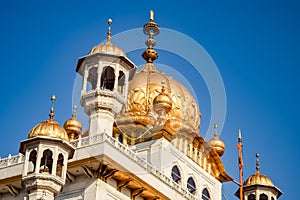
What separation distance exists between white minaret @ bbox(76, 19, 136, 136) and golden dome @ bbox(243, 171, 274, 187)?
6573 millimetres

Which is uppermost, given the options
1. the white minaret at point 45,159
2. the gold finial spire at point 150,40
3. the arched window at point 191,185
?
the gold finial spire at point 150,40

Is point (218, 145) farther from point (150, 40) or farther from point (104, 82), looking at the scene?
point (104, 82)

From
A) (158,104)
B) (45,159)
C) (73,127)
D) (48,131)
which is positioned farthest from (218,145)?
(45,159)

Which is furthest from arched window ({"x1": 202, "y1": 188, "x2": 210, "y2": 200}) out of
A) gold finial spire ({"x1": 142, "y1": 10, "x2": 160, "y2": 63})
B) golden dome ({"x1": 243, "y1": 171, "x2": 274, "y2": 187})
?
gold finial spire ({"x1": 142, "y1": 10, "x2": 160, "y2": 63})

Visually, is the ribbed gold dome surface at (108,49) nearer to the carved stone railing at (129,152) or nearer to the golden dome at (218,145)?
the carved stone railing at (129,152)

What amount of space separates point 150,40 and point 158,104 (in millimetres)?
8097

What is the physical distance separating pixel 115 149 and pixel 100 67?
15.0ft

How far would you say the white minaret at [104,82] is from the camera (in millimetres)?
36475

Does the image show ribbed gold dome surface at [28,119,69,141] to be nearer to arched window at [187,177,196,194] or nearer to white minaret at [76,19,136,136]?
white minaret at [76,19,136,136]

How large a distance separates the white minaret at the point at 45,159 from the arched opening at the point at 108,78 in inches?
193

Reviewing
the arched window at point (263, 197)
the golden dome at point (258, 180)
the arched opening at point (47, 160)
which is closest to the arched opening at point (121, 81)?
the arched opening at point (47, 160)

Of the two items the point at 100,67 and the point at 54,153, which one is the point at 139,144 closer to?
the point at 100,67

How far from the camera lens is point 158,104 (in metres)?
39.9

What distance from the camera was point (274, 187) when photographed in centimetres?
3981
